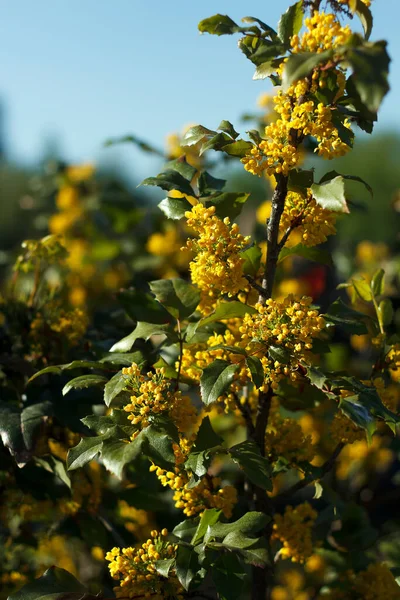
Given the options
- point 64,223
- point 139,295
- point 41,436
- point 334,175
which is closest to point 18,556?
point 41,436

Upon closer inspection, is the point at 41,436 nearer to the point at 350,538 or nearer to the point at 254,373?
the point at 254,373

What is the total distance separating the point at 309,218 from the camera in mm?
1120

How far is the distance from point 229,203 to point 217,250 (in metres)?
0.20

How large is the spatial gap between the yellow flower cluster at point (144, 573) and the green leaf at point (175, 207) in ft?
1.79

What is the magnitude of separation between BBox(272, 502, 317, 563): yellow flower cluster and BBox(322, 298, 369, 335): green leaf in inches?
16.4

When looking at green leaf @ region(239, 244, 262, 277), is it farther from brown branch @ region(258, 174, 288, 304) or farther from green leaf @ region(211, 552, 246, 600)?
green leaf @ region(211, 552, 246, 600)

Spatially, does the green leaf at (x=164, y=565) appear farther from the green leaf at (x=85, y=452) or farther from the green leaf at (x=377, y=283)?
the green leaf at (x=377, y=283)

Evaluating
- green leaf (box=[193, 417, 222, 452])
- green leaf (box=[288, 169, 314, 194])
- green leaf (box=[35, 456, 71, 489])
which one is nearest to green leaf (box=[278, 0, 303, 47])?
green leaf (box=[288, 169, 314, 194])

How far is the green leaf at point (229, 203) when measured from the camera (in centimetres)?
122

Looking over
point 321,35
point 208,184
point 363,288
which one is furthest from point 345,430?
point 321,35

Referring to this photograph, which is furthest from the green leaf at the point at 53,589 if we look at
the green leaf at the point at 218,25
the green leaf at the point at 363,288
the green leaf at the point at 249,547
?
the green leaf at the point at 218,25

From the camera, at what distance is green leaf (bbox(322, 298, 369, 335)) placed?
116 centimetres

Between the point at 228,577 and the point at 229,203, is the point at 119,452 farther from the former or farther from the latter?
the point at 229,203

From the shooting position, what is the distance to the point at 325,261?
1267 mm
